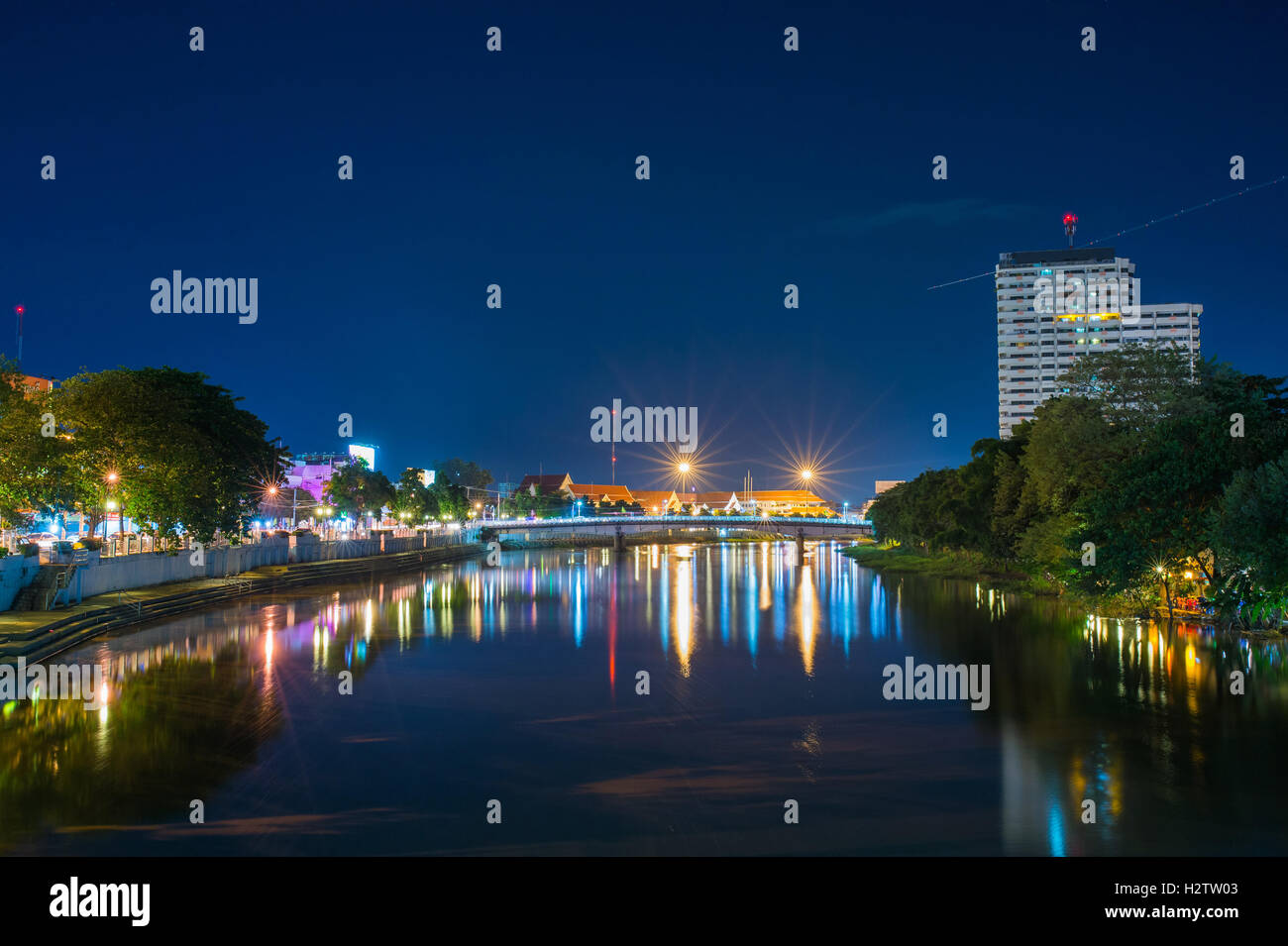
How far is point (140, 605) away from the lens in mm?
36781

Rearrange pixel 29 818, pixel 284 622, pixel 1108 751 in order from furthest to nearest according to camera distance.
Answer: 1. pixel 284 622
2. pixel 1108 751
3. pixel 29 818

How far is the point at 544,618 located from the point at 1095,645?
26.3m

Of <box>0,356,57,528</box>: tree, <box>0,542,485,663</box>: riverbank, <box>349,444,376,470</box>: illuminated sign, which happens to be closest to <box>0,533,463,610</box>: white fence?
<box>0,542,485,663</box>: riverbank

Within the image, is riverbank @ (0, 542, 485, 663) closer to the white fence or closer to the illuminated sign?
the white fence

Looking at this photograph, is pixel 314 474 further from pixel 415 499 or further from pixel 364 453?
pixel 415 499

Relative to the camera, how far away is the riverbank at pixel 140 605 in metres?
27.5

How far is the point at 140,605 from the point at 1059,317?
586 feet

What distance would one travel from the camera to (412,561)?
8381 centimetres

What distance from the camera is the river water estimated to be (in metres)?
14.4

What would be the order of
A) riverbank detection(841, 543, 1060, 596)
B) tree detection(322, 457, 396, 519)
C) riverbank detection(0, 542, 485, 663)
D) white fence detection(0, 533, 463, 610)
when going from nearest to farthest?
riverbank detection(0, 542, 485, 663) < white fence detection(0, 533, 463, 610) < riverbank detection(841, 543, 1060, 596) < tree detection(322, 457, 396, 519)

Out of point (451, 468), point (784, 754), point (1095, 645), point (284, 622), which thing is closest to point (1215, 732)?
point (784, 754)

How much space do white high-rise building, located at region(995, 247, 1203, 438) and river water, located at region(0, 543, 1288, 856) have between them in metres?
155

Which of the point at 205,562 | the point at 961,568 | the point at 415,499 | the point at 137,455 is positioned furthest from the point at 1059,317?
the point at 137,455
